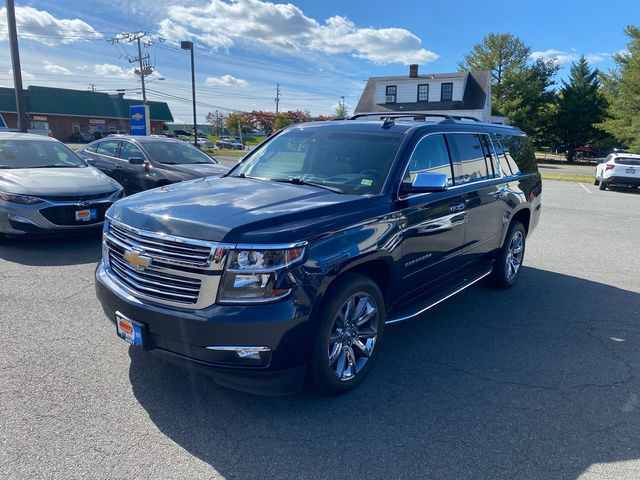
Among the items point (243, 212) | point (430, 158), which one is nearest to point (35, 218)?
point (243, 212)

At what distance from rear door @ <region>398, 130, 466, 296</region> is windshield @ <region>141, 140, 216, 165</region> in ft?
21.6

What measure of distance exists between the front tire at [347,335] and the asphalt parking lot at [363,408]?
19cm

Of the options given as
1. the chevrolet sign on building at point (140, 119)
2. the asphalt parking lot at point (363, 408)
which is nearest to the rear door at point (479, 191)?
the asphalt parking lot at point (363, 408)

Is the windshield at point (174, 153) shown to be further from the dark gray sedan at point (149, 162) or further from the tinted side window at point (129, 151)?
the tinted side window at point (129, 151)

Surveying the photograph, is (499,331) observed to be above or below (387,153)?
below

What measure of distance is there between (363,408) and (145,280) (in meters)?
1.69

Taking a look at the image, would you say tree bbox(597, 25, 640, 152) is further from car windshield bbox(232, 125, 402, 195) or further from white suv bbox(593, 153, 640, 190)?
car windshield bbox(232, 125, 402, 195)

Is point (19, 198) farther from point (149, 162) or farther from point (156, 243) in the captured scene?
point (156, 243)

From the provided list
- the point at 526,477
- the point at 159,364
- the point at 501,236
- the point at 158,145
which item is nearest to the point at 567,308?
the point at 501,236

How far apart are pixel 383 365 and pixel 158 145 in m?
7.80

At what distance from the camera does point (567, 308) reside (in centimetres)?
532

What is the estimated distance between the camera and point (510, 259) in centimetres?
596

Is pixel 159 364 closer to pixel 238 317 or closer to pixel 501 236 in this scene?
pixel 238 317

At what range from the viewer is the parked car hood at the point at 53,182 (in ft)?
22.4
